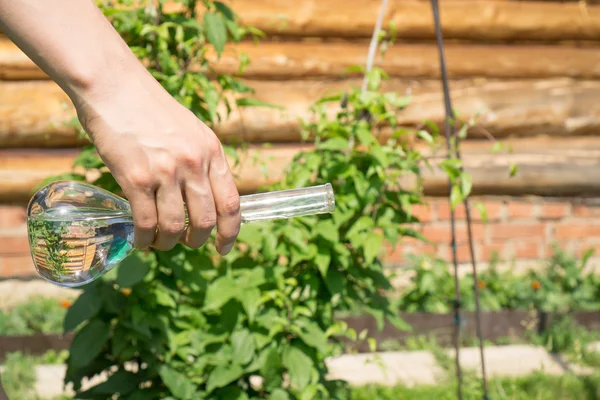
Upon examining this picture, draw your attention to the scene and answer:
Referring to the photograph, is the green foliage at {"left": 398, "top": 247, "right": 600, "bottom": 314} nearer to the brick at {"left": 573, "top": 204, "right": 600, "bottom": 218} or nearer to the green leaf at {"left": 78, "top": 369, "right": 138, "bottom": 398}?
the brick at {"left": 573, "top": 204, "right": 600, "bottom": 218}

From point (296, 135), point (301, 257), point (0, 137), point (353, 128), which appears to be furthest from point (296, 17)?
point (301, 257)

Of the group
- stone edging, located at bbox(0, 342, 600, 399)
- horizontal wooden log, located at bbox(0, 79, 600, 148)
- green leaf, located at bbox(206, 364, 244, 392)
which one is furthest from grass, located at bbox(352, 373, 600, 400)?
horizontal wooden log, located at bbox(0, 79, 600, 148)

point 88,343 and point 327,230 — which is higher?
point 327,230

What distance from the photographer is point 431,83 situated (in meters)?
3.98

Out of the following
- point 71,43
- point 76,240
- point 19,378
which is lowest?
point 19,378

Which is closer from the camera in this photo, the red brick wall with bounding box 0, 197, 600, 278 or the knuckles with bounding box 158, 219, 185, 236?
the knuckles with bounding box 158, 219, 185, 236

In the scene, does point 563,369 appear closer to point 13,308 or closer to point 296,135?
point 296,135

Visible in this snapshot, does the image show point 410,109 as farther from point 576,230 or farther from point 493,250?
point 576,230

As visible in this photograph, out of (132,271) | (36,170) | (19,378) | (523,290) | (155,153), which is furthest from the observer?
(523,290)

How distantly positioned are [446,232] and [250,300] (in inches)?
90.4

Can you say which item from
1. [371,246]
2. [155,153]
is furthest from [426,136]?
[155,153]

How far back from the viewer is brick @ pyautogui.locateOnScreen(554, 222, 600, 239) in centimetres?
416

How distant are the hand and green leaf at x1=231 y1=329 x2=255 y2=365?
1.06 meters

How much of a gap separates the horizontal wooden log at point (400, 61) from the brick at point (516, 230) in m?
0.84
